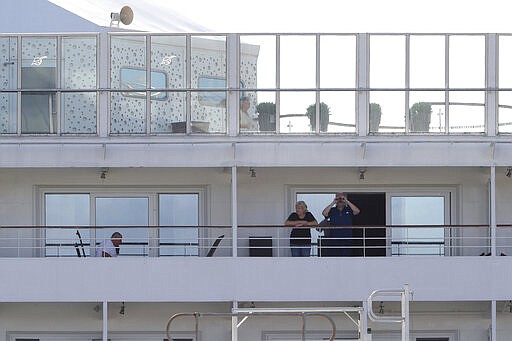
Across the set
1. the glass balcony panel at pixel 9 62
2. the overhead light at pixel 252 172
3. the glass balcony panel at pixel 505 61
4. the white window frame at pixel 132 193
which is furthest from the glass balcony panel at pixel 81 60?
the glass balcony panel at pixel 505 61

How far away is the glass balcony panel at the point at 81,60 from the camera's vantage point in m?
29.3

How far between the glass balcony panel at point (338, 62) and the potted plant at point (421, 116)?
1.18 meters

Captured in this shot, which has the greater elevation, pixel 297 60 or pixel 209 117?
pixel 297 60

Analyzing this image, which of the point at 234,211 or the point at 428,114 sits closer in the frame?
the point at 234,211

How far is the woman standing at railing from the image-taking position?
29.5m

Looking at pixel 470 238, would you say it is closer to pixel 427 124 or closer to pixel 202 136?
pixel 427 124

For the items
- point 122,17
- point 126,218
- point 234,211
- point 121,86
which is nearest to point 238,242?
point 234,211

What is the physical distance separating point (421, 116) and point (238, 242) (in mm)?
4060

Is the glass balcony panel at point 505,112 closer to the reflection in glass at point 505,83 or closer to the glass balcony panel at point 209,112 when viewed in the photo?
the reflection in glass at point 505,83

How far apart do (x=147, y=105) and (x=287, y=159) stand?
2631 mm

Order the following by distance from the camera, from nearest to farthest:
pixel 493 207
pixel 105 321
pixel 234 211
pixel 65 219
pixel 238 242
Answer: pixel 105 321, pixel 234 211, pixel 493 207, pixel 238 242, pixel 65 219

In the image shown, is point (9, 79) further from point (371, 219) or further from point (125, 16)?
point (371, 219)

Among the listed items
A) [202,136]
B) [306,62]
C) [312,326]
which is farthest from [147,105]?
[312,326]

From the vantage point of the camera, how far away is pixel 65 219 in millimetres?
30609
